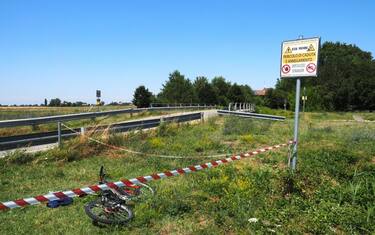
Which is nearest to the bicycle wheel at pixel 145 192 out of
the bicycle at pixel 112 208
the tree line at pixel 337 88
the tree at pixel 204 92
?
the bicycle at pixel 112 208

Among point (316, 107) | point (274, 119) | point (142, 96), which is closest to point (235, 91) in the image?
point (316, 107)

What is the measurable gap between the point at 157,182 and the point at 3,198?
2.93m

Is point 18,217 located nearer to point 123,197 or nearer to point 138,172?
point 123,197

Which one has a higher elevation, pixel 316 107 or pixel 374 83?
pixel 374 83

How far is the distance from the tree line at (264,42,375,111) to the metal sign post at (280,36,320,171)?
65.2 meters

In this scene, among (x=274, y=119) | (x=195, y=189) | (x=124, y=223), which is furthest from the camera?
(x=274, y=119)

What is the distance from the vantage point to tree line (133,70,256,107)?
7219cm

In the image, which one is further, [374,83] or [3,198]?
[374,83]

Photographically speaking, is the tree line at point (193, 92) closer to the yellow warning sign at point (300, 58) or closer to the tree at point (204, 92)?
the tree at point (204, 92)

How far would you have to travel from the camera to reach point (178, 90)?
79875 millimetres

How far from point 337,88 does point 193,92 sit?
35.1m

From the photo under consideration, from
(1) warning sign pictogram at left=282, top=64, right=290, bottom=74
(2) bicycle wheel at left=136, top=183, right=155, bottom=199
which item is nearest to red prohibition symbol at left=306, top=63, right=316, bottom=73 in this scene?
(1) warning sign pictogram at left=282, top=64, right=290, bottom=74

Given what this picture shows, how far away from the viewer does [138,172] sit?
912 centimetres

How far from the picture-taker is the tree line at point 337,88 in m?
87.0
